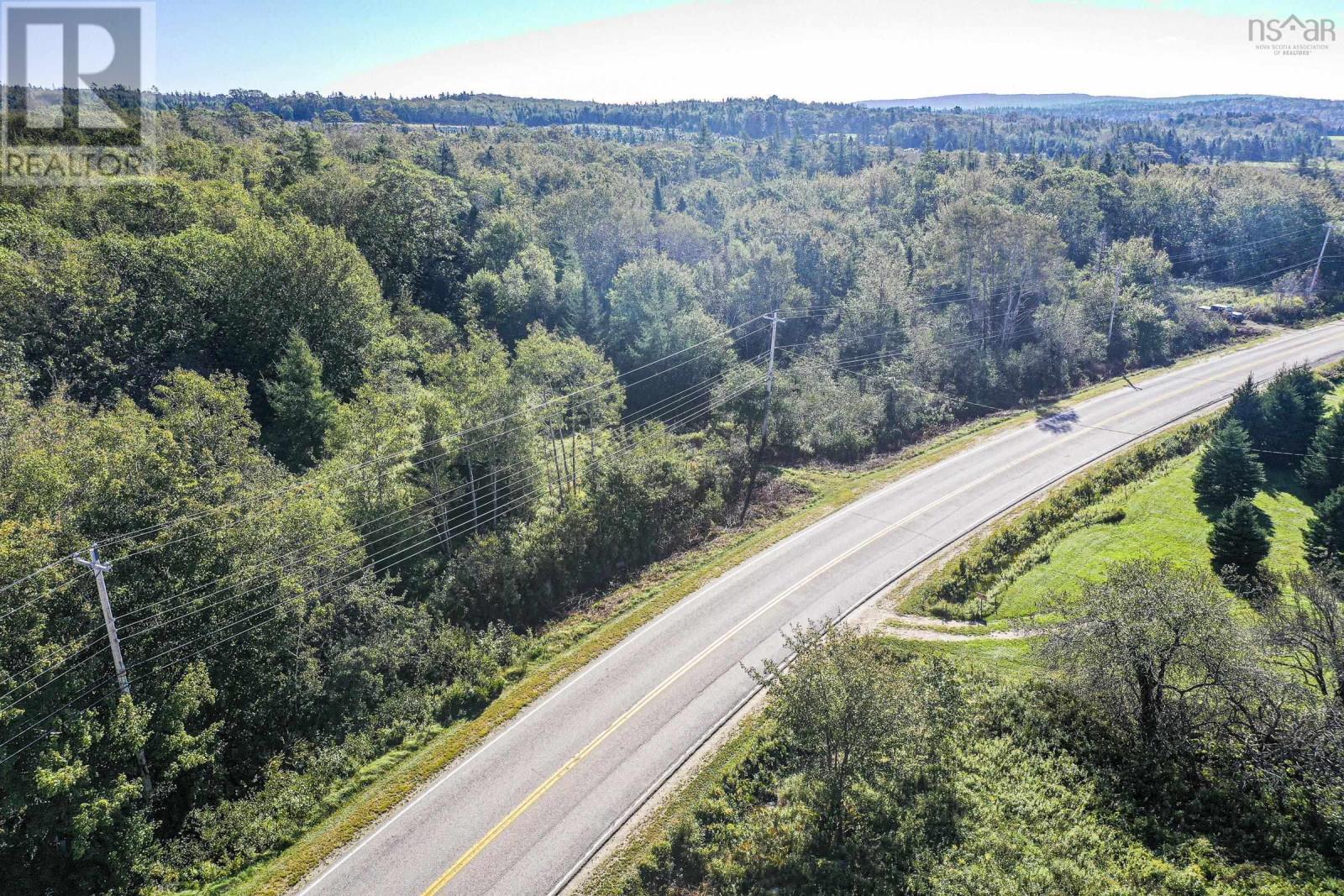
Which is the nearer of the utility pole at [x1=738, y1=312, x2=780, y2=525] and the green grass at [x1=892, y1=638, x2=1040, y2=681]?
the green grass at [x1=892, y1=638, x2=1040, y2=681]

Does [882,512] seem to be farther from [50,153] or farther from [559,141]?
[559,141]

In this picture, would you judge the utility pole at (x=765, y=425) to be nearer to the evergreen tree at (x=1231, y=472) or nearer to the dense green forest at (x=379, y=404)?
the dense green forest at (x=379, y=404)

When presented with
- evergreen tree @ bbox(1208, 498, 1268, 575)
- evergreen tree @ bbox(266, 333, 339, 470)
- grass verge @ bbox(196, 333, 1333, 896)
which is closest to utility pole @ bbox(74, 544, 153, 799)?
grass verge @ bbox(196, 333, 1333, 896)

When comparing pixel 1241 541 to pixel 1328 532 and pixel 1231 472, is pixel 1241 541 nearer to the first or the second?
pixel 1328 532

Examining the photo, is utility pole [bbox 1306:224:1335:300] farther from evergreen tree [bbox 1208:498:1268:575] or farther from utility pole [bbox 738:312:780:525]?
utility pole [bbox 738:312:780:525]

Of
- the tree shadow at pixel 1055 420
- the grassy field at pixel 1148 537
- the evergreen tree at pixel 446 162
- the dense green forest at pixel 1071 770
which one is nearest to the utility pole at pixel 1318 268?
the tree shadow at pixel 1055 420

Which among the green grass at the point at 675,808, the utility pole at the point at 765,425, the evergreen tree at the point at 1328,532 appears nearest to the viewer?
the green grass at the point at 675,808

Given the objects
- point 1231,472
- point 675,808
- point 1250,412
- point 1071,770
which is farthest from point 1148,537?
point 675,808
